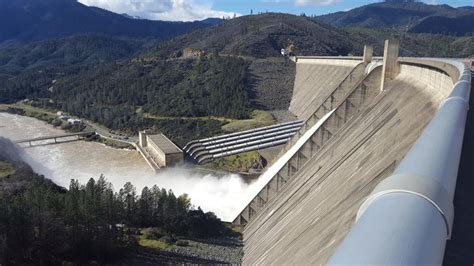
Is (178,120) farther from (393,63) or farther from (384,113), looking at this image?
(384,113)

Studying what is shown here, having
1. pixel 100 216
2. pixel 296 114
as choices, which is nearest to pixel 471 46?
pixel 296 114

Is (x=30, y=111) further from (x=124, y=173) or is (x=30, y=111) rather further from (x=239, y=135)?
(x=239, y=135)

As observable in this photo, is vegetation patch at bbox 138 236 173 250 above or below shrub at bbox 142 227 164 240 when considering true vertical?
below

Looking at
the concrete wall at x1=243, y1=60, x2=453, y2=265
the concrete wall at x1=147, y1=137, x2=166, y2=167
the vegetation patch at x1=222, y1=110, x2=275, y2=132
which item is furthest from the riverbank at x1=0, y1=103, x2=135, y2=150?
the concrete wall at x1=243, y1=60, x2=453, y2=265

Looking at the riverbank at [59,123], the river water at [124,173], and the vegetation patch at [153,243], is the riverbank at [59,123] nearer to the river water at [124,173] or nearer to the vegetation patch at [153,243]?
the river water at [124,173]

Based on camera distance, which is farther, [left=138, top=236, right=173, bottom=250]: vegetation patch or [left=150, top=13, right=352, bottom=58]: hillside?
[left=150, top=13, right=352, bottom=58]: hillside

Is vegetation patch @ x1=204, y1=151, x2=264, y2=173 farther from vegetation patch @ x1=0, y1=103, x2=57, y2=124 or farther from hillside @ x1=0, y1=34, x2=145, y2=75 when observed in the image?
hillside @ x1=0, y1=34, x2=145, y2=75
